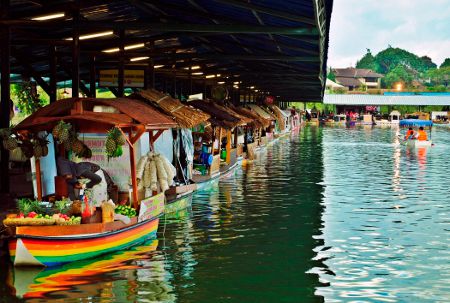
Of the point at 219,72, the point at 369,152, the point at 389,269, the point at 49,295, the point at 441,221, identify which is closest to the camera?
the point at 49,295

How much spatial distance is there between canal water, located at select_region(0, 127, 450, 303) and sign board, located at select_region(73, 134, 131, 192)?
137 centimetres

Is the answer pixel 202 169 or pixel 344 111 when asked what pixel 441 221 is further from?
pixel 344 111

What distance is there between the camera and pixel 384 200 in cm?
2216

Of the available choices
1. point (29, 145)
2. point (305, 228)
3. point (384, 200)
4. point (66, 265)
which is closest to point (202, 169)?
point (384, 200)

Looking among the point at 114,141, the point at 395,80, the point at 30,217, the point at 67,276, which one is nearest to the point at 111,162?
the point at 114,141

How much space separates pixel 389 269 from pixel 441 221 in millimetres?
5979

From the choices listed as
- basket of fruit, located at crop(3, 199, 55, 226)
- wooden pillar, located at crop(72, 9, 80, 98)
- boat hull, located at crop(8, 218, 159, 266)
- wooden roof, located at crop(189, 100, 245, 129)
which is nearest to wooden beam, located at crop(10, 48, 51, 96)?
wooden roof, located at crop(189, 100, 245, 129)

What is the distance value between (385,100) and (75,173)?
107632 mm

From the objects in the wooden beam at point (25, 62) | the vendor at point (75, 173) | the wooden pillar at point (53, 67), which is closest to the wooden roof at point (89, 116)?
the vendor at point (75, 173)

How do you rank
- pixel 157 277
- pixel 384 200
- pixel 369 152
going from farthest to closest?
1. pixel 369 152
2. pixel 384 200
3. pixel 157 277

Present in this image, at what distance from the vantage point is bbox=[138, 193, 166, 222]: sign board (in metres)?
14.6

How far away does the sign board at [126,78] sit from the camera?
81.9ft

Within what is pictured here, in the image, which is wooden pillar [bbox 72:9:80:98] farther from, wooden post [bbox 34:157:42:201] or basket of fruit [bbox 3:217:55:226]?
basket of fruit [bbox 3:217:55:226]

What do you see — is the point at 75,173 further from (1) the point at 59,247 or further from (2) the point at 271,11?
(2) the point at 271,11
